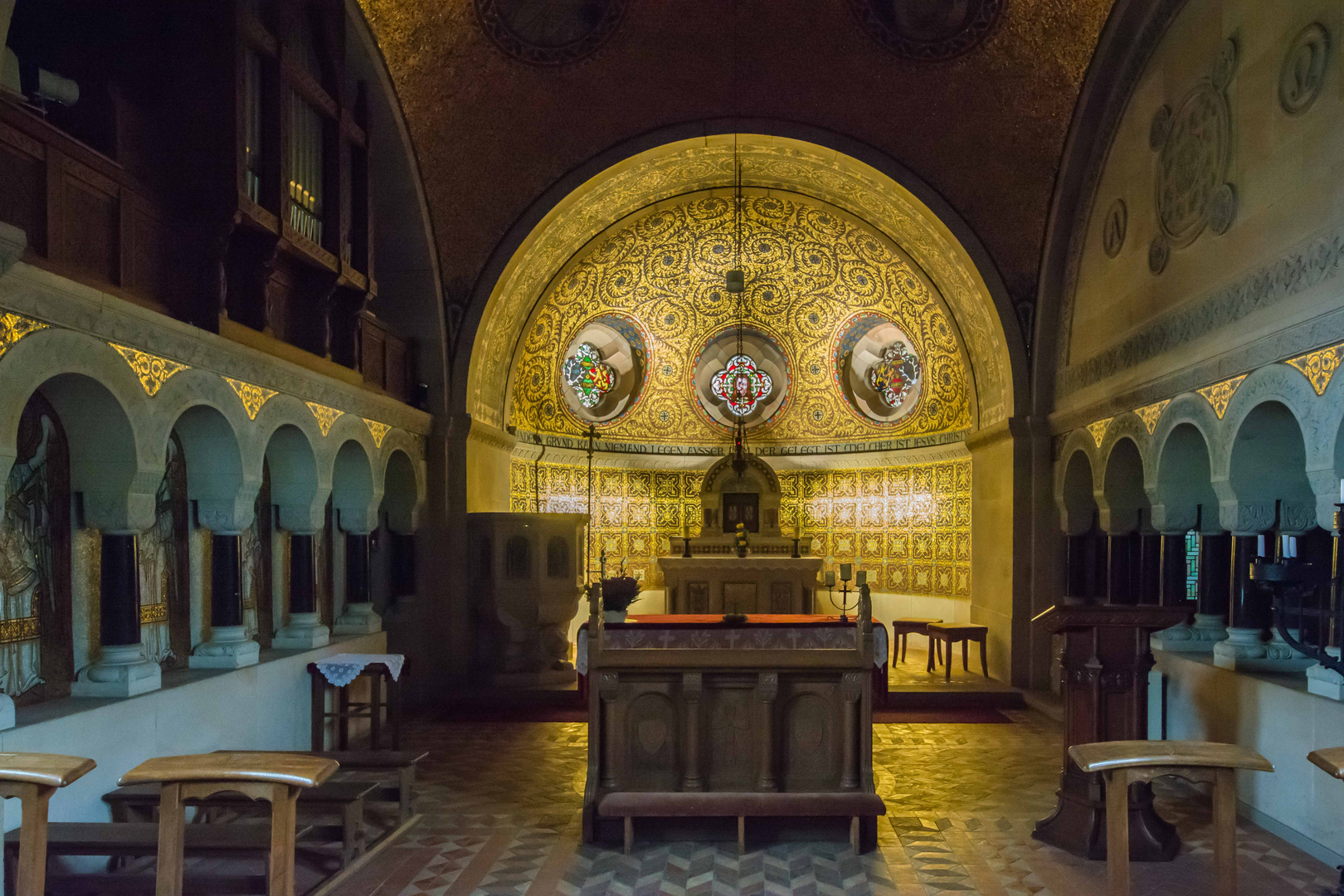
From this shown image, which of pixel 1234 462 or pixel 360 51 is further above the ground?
pixel 360 51

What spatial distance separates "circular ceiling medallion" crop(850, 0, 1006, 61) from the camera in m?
9.97

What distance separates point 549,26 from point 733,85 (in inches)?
86.7

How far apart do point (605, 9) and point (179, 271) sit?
5.73 meters

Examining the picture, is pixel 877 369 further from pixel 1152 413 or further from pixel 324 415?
pixel 324 415

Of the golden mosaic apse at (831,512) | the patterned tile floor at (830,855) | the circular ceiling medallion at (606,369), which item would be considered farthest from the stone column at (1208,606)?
the circular ceiling medallion at (606,369)

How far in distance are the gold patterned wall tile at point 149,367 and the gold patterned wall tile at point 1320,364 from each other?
24.4ft

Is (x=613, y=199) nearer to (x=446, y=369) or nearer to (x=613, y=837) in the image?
(x=446, y=369)

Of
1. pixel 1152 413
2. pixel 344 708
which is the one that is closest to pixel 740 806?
pixel 344 708

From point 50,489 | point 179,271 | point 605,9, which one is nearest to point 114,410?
point 50,489

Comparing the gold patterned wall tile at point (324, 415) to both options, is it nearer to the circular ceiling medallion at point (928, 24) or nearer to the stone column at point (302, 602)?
the stone column at point (302, 602)

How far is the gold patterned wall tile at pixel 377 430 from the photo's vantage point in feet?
32.0

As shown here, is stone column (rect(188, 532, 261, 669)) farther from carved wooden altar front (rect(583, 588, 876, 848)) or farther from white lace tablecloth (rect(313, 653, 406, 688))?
carved wooden altar front (rect(583, 588, 876, 848))

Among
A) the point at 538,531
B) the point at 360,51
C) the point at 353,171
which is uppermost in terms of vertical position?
the point at 360,51

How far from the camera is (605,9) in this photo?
34.0ft
